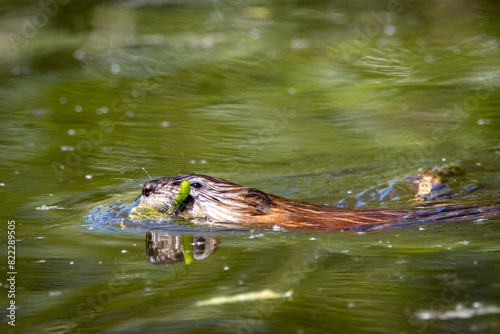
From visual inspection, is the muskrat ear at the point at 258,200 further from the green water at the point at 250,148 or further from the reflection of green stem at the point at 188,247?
the reflection of green stem at the point at 188,247

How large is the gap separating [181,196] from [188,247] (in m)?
0.59

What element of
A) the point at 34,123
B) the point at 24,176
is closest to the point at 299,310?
the point at 24,176

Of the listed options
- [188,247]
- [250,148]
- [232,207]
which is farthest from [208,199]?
[250,148]

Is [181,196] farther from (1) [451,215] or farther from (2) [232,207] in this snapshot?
(1) [451,215]

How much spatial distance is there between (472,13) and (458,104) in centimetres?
553

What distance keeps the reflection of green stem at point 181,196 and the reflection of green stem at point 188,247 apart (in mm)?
351

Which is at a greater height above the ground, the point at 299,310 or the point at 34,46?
the point at 34,46

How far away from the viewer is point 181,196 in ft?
17.9

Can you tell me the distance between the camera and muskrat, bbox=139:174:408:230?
17.8ft

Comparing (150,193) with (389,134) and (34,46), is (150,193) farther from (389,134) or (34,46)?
(34,46)

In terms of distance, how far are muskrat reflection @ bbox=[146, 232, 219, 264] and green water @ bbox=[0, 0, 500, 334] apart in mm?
26

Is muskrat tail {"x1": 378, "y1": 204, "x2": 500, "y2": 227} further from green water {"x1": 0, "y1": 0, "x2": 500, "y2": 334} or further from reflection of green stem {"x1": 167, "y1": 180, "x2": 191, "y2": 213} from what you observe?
reflection of green stem {"x1": 167, "y1": 180, "x2": 191, "y2": 213}

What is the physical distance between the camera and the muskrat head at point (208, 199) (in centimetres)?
547

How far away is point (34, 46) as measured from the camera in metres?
12.4
